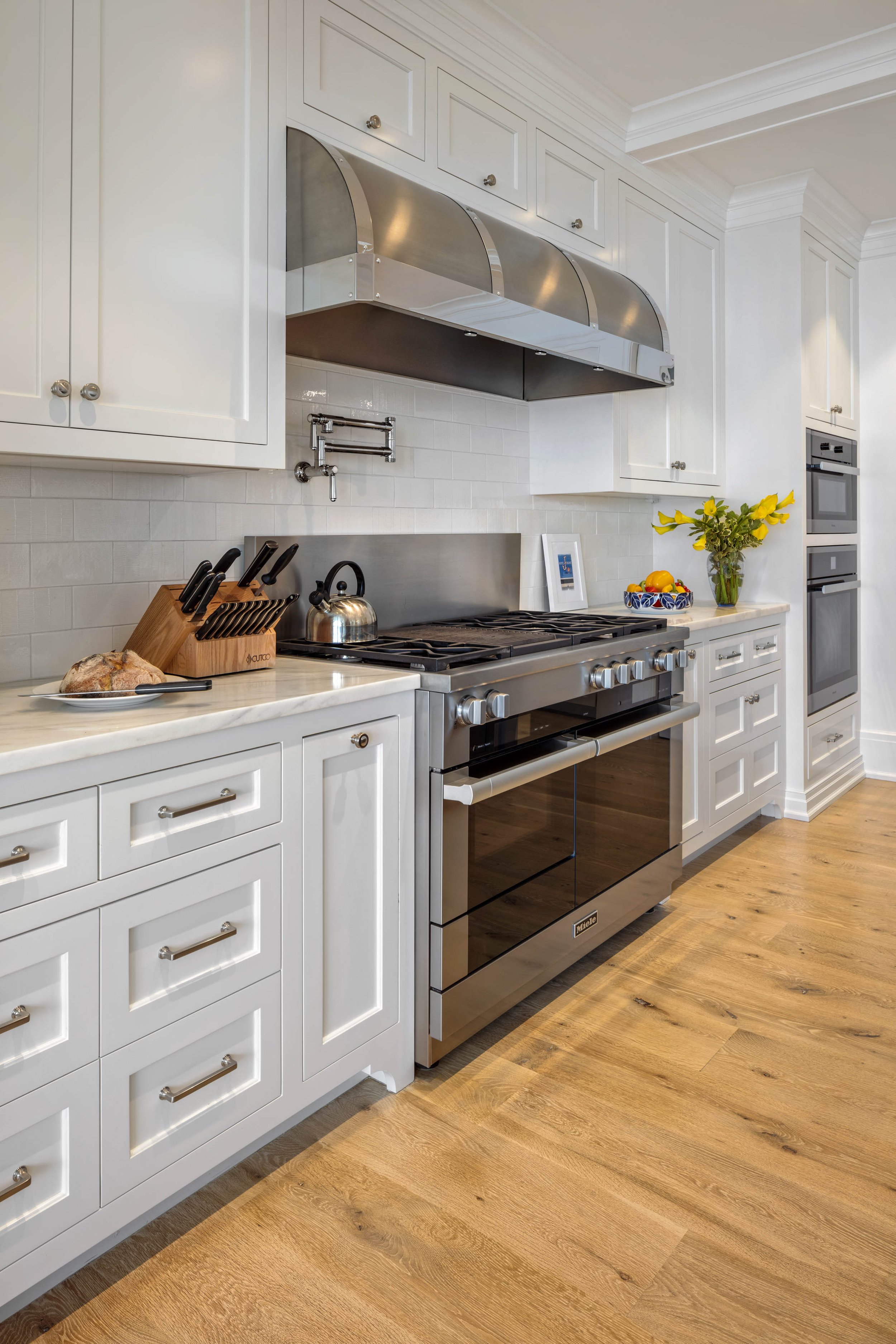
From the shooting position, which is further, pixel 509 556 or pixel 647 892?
pixel 509 556

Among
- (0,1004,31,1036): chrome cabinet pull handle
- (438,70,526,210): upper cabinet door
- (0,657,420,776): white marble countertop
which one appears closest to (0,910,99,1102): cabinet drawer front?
(0,1004,31,1036): chrome cabinet pull handle

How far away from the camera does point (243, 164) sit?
1.92 meters

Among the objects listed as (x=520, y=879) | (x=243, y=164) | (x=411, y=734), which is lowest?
(x=520, y=879)

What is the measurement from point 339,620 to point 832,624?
112 inches

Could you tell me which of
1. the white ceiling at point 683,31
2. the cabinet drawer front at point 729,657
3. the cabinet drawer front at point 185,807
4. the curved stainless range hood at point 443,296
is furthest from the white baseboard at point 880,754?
the cabinet drawer front at point 185,807

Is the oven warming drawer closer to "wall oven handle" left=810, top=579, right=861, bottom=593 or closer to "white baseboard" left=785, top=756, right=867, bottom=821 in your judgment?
"white baseboard" left=785, top=756, right=867, bottom=821

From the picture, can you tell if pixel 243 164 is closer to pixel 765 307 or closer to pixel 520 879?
pixel 520 879

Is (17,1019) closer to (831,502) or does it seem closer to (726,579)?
(726,579)

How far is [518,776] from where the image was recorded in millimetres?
2119

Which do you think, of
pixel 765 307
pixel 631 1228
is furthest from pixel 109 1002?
pixel 765 307

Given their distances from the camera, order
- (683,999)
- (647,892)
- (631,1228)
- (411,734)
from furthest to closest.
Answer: (647,892) < (683,999) < (411,734) < (631,1228)

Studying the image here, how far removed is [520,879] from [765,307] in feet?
9.91

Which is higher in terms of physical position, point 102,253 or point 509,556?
point 102,253

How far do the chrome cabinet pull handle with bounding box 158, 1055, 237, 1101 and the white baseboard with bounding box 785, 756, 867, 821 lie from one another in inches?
121
